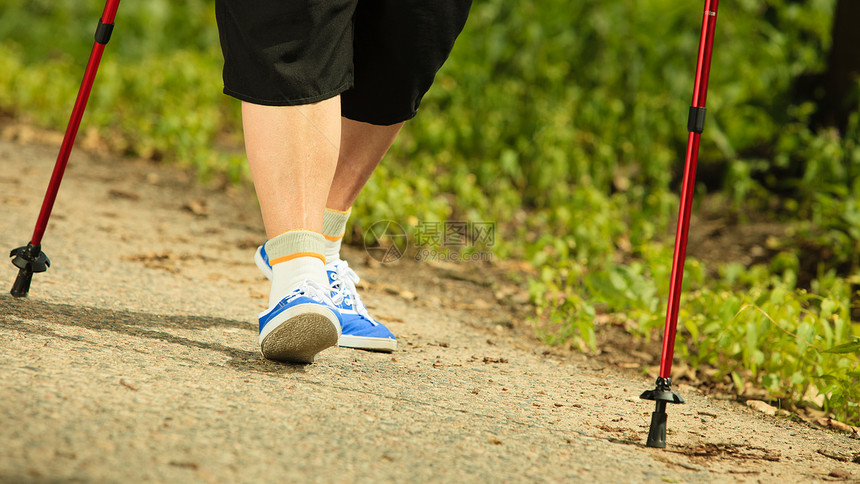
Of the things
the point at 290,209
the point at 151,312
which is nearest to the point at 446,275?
the point at 151,312

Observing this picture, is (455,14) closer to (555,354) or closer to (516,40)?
(555,354)

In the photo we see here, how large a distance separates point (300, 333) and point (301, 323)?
41 mm

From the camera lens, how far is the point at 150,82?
19.7 ft

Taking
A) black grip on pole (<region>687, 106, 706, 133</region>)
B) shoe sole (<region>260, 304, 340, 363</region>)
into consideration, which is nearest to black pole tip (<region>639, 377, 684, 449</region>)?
black grip on pole (<region>687, 106, 706, 133</region>)

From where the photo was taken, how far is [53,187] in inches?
90.3

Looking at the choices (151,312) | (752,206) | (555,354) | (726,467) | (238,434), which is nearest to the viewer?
(238,434)

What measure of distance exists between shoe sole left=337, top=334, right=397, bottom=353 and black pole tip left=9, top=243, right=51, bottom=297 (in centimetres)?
90

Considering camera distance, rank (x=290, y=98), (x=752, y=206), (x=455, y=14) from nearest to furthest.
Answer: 1. (x=290, y=98)
2. (x=455, y=14)
3. (x=752, y=206)

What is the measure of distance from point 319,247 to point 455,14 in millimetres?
743

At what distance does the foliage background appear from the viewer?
9.70 feet

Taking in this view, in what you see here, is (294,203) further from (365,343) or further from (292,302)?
(365,343)

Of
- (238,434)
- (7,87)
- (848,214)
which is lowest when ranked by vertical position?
(238,434)

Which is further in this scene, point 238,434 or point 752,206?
point 752,206

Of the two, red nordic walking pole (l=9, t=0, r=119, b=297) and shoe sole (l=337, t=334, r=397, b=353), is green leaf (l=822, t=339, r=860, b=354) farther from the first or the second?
red nordic walking pole (l=9, t=0, r=119, b=297)
